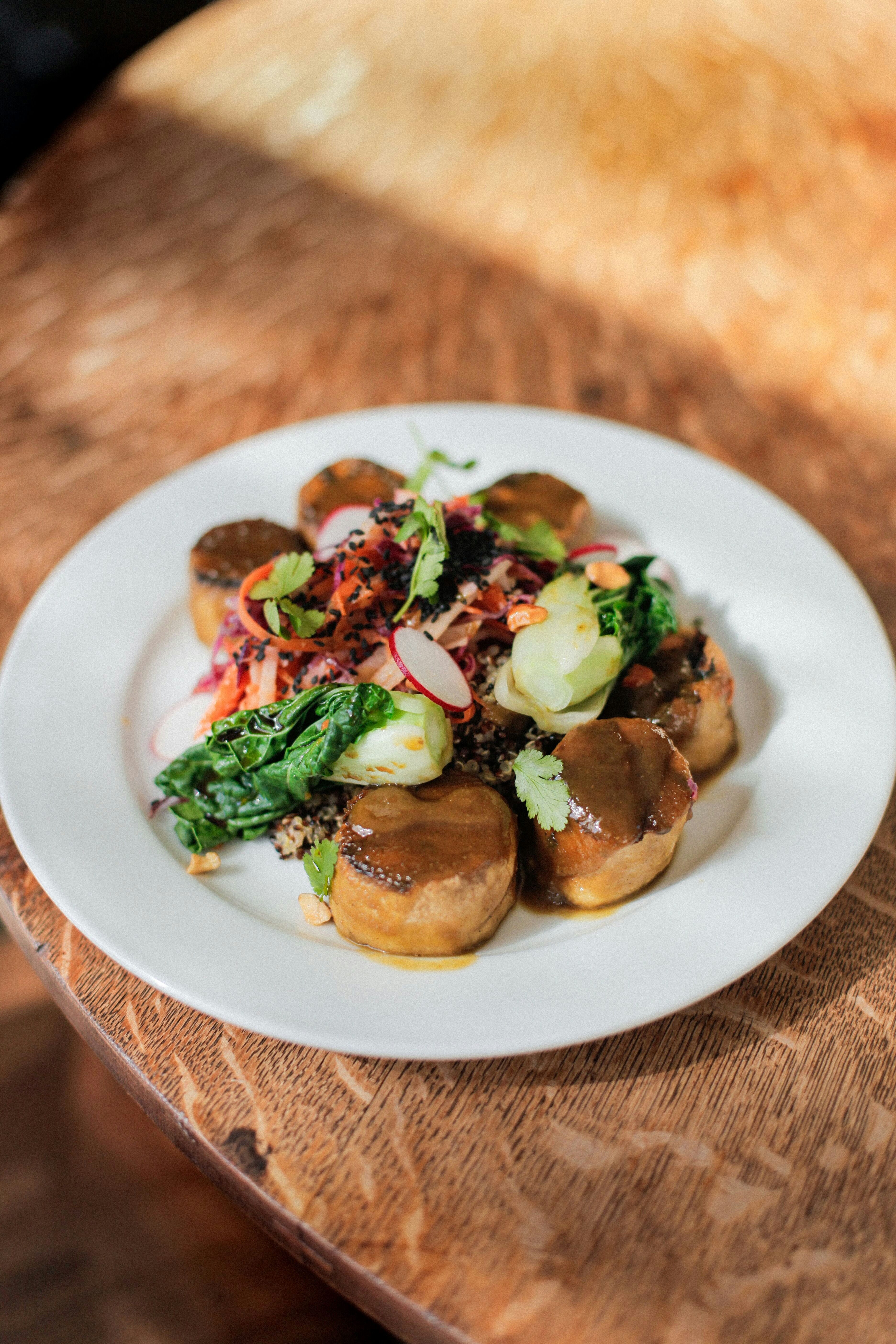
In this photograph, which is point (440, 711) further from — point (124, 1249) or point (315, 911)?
point (124, 1249)

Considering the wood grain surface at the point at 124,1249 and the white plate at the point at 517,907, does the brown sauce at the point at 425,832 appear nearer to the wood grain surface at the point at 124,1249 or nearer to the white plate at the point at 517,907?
the white plate at the point at 517,907

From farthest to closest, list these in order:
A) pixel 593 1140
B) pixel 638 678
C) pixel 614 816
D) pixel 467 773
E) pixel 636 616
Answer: pixel 636 616, pixel 638 678, pixel 467 773, pixel 614 816, pixel 593 1140

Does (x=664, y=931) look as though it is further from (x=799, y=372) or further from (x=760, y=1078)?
→ (x=799, y=372)

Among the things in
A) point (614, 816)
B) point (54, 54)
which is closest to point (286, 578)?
point (614, 816)

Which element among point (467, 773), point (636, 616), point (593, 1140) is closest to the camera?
point (593, 1140)

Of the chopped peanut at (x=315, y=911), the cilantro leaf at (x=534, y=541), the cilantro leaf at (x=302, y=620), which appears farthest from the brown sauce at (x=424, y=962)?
the cilantro leaf at (x=534, y=541)

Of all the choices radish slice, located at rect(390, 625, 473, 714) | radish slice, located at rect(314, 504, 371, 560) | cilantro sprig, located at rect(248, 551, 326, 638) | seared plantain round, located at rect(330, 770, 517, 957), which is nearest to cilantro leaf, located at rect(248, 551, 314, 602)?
cilantro sprig, located at rect(248, 551, 326, 638)

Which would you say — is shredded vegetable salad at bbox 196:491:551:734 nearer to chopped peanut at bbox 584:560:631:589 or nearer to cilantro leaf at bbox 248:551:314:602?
cilantro leaf at bbox 248:551:314:602
